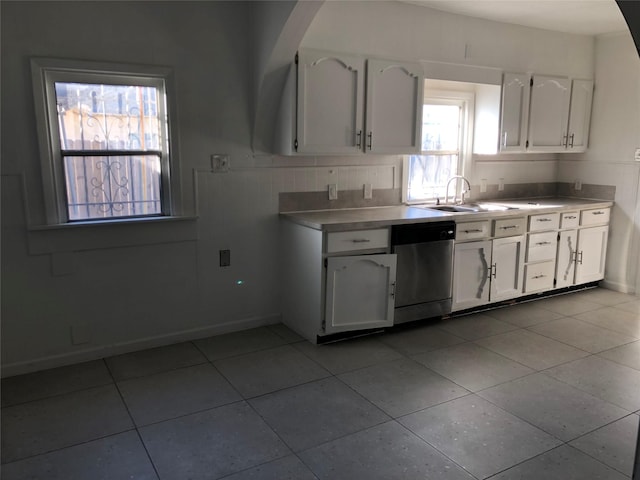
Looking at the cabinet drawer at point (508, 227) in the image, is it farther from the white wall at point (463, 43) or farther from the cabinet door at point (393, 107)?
the cabinet door at point (393, 107)

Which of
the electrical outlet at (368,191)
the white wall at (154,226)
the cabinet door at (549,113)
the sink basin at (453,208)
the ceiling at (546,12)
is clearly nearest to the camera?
the white wall at (154,226)

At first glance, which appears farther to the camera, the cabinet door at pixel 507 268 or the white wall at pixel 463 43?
the cabinet door at pixel 507 268

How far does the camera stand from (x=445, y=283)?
402cm

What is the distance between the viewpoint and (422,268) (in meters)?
3.88

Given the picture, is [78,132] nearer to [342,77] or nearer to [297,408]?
[342,77]

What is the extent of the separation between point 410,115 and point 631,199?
2.55 metres

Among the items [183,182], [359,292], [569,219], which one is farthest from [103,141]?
[569,219]

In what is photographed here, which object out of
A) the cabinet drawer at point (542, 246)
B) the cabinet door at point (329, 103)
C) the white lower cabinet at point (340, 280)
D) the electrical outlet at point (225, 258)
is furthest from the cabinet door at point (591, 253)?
the electrical outlet at point (225, 258)

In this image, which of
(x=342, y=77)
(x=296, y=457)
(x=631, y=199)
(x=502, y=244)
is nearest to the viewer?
(x=296, y=457)

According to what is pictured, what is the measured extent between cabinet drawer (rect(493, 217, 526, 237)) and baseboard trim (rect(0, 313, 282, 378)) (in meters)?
1.94

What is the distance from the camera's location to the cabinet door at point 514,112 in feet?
15.0

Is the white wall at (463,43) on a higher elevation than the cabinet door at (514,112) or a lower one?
higher

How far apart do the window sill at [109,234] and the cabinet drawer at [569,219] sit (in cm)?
329

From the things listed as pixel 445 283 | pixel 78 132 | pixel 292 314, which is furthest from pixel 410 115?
pixel 78 132
